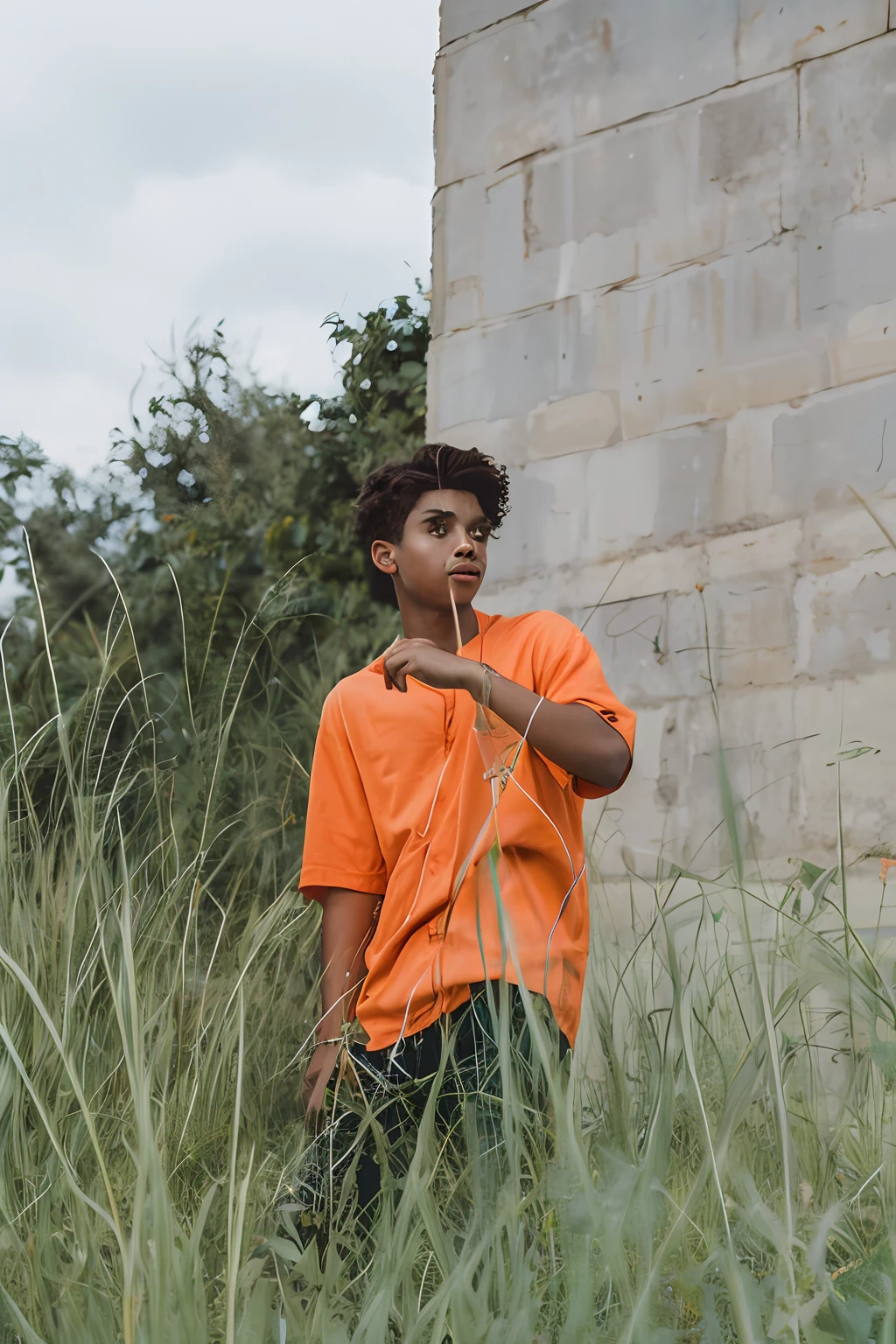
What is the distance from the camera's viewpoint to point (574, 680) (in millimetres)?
1665

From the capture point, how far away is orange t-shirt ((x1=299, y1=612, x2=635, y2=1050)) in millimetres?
1562

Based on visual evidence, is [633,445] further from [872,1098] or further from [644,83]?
[872,1098]

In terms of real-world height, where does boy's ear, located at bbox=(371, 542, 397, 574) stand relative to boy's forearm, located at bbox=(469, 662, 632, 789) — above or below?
above

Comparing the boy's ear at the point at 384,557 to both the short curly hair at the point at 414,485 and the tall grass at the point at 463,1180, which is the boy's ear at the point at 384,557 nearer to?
the short curly hair at the point at 414,485

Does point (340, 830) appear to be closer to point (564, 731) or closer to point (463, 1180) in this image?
point (564, 731)

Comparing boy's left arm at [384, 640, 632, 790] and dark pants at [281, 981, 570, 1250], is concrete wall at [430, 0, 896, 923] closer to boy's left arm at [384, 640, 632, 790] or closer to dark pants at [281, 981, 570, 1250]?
boy's left arm at [384, 640, 632, 790]

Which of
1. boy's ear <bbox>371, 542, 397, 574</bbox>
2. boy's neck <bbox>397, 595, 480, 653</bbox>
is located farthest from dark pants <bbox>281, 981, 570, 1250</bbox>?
boy's ear <bbox>371, 542, 397, 574</bbox>

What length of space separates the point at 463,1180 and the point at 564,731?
54 cm

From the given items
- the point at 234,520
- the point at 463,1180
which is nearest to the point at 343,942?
the point at 463,1180

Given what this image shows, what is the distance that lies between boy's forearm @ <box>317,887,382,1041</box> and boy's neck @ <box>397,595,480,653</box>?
395 millimetres

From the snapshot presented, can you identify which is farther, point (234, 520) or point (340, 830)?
point (234, 520)

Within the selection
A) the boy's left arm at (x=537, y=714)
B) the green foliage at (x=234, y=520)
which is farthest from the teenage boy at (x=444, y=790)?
the green foliage at (x=234, y=520)

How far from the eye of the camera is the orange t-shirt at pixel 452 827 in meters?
1.56

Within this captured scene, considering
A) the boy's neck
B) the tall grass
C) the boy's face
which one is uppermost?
the boy's face
